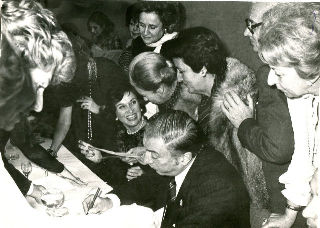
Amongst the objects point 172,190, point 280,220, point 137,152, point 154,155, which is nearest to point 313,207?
point 280,220

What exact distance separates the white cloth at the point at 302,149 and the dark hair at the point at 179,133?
0.56 m

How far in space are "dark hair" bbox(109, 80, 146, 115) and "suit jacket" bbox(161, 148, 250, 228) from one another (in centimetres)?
48

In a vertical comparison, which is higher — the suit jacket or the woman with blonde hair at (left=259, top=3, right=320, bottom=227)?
the woman with blonde hair at (left=259, top=3, right=320, bottom=227)

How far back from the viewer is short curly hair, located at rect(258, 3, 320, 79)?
2881 mm

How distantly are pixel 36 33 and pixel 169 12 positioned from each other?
2.63ft

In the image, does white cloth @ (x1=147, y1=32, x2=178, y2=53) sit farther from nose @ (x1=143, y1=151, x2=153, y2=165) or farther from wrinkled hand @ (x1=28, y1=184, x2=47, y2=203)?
wrinkled hand @ (x1=28, y1=184, x2=47, y2=203)

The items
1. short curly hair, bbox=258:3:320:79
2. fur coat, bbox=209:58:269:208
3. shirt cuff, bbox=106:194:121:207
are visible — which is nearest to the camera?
short curly hair, bbox=258:3:320:79

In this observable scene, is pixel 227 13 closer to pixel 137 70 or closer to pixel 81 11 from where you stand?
pixel 137 70

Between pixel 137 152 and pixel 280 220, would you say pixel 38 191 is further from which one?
pixel 280 220

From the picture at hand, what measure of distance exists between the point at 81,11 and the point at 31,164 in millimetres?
989

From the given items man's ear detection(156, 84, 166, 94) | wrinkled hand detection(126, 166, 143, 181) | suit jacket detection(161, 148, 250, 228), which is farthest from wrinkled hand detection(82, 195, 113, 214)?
man's ear detection(156, 84, 166, 94)

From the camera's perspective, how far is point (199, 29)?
297 centimetres

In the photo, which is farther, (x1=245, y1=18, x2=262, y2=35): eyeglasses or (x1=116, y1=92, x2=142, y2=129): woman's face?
(x1=116, y1=92, x2=142, y2=129): woman's face

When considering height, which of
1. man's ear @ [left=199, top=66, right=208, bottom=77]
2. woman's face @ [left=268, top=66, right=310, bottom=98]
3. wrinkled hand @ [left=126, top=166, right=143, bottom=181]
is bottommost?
wrinkled hand @ [left=126, top=166, right=143, bottom=181]
